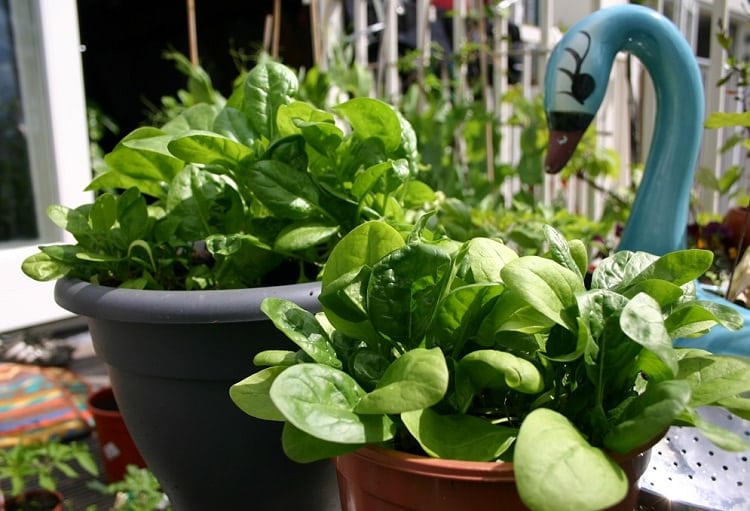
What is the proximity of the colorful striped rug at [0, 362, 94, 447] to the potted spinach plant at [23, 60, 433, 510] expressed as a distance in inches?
42.0

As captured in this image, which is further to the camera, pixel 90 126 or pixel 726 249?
pixel 90 126

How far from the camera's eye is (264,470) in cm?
55

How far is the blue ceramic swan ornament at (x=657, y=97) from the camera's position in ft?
2.09

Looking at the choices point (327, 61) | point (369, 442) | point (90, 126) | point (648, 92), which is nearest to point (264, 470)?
point (369, 442)

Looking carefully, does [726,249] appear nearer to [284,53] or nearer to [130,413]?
[130,413]

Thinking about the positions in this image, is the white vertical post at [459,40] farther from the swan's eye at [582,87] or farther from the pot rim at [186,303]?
the pot rim at [186,303]

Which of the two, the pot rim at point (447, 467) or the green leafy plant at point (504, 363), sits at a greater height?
the green leafy plant at point (504, 363)

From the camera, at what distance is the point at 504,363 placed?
323 millimetres

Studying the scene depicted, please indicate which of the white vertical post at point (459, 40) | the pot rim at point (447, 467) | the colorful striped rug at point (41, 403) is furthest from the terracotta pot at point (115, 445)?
the white vertical post at point (459, 40)

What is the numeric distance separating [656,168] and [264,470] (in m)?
0.50

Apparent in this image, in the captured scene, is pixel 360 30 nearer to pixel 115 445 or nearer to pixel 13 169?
pixel 13 169

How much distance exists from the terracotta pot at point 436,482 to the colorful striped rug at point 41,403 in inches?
53.4

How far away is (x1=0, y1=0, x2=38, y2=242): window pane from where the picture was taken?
5.46 ft

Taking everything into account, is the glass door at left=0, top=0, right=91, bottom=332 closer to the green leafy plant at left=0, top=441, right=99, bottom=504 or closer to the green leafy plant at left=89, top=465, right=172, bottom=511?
the green leafy plant at left=0, top=441, right=99, bottom=504
